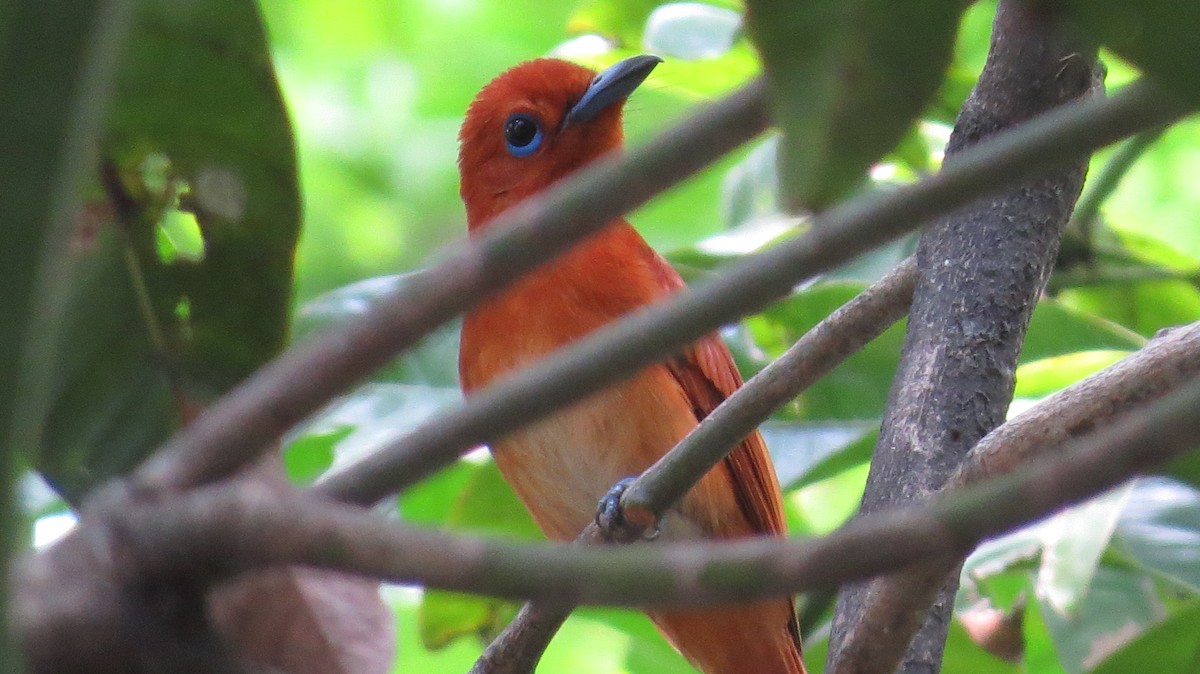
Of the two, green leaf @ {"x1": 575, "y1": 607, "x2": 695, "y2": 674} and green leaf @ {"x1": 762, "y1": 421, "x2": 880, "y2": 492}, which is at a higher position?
green leaf @ {"x1": 762, "y1": 421, "x2": 880, "y2": 492}

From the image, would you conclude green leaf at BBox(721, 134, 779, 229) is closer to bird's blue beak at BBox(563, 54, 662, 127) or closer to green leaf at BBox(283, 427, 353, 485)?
bird's blue beak at BBox(563, 54, 662, 127)

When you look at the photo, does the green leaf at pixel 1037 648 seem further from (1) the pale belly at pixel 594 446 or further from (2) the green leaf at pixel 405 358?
(2) the green leaf at pixel 405 358

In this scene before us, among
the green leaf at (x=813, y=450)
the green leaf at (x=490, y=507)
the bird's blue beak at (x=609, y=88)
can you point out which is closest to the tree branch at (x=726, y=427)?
the green leaf at (x=813, y=450)

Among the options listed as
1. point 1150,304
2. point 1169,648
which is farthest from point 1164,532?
point 1150,304

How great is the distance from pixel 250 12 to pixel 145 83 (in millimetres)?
207

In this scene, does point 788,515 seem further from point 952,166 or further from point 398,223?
point 398,223

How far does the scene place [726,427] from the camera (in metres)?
1.45

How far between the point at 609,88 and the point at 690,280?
1.67 feet

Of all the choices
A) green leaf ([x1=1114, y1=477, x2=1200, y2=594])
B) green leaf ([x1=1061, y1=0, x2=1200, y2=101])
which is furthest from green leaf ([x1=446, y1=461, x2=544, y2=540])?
green leaf ([x1=1061, y1=0, x2=1200, y2=101])

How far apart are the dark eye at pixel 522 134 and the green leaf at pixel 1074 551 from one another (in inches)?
67.8

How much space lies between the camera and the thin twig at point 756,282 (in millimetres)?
615

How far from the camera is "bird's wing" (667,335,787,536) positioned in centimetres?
300

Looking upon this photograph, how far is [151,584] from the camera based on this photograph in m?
0.62

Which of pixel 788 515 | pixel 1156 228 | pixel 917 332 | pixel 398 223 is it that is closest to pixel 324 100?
pixel 398 223
